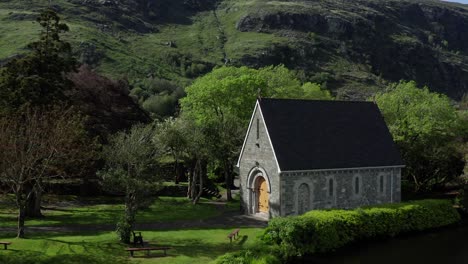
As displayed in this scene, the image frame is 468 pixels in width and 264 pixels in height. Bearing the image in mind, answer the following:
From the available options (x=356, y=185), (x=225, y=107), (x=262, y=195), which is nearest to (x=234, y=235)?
(x=262, y=195)

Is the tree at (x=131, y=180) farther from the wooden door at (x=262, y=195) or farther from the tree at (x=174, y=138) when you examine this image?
the wooden door at (x=262, y=195)

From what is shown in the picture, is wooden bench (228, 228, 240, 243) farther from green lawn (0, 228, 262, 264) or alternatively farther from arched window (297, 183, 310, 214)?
arched window (297, 183, 310, 214)

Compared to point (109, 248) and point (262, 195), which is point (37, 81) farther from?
point (262, 195)

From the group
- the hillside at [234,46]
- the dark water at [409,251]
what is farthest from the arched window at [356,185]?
the hillside at [234,46]

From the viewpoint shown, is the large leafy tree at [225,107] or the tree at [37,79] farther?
the large leafy tree at [225,107]

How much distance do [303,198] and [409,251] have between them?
9.26 meters

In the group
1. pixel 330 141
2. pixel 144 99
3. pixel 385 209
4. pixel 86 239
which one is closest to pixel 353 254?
pixel 385 209

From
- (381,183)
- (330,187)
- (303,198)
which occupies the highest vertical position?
(381,183)

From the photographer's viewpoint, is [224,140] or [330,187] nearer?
[330,187]

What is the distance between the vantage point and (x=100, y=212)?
130 ft

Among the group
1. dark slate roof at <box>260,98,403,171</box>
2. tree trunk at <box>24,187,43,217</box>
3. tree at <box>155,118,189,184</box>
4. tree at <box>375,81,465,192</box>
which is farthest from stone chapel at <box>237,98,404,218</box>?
tree trunk at <box>24,187,43,217</box>

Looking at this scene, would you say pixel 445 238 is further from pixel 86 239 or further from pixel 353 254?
pixel 86 239

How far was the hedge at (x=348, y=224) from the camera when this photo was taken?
29.3 metres

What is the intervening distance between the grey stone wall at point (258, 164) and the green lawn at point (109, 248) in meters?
5.39
